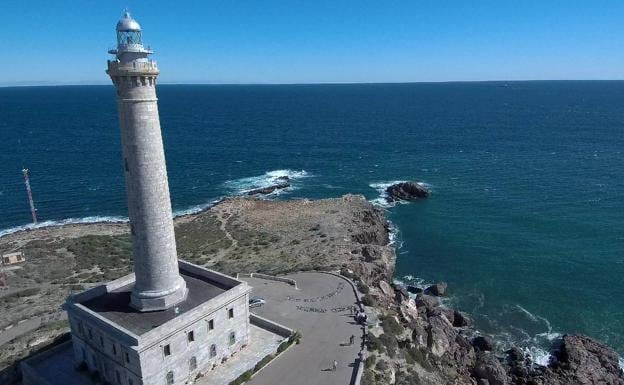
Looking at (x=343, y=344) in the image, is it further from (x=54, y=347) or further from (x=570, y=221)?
(x=570, y=221)

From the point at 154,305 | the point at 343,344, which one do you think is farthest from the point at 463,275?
the point at 154,305

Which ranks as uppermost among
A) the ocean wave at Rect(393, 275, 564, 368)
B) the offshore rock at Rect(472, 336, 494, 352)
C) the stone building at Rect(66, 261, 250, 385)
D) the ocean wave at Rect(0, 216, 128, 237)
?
the stone building at Rect(66, 261, 250, 385)

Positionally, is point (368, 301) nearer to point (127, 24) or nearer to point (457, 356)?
point (457, 356)

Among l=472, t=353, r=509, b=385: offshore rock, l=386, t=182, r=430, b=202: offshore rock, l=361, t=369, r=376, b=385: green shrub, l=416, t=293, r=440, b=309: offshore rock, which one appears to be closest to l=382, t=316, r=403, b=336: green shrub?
l=361, t=369, r=376, b=385: green shrub

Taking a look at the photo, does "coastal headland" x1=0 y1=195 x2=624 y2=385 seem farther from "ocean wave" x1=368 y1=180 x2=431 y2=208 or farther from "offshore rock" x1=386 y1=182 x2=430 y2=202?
"offshore rock" x1=386 y1=182 x2=430 y2=202

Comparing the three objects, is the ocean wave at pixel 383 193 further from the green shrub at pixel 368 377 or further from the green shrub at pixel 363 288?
the green shrub at pixel 368 377
